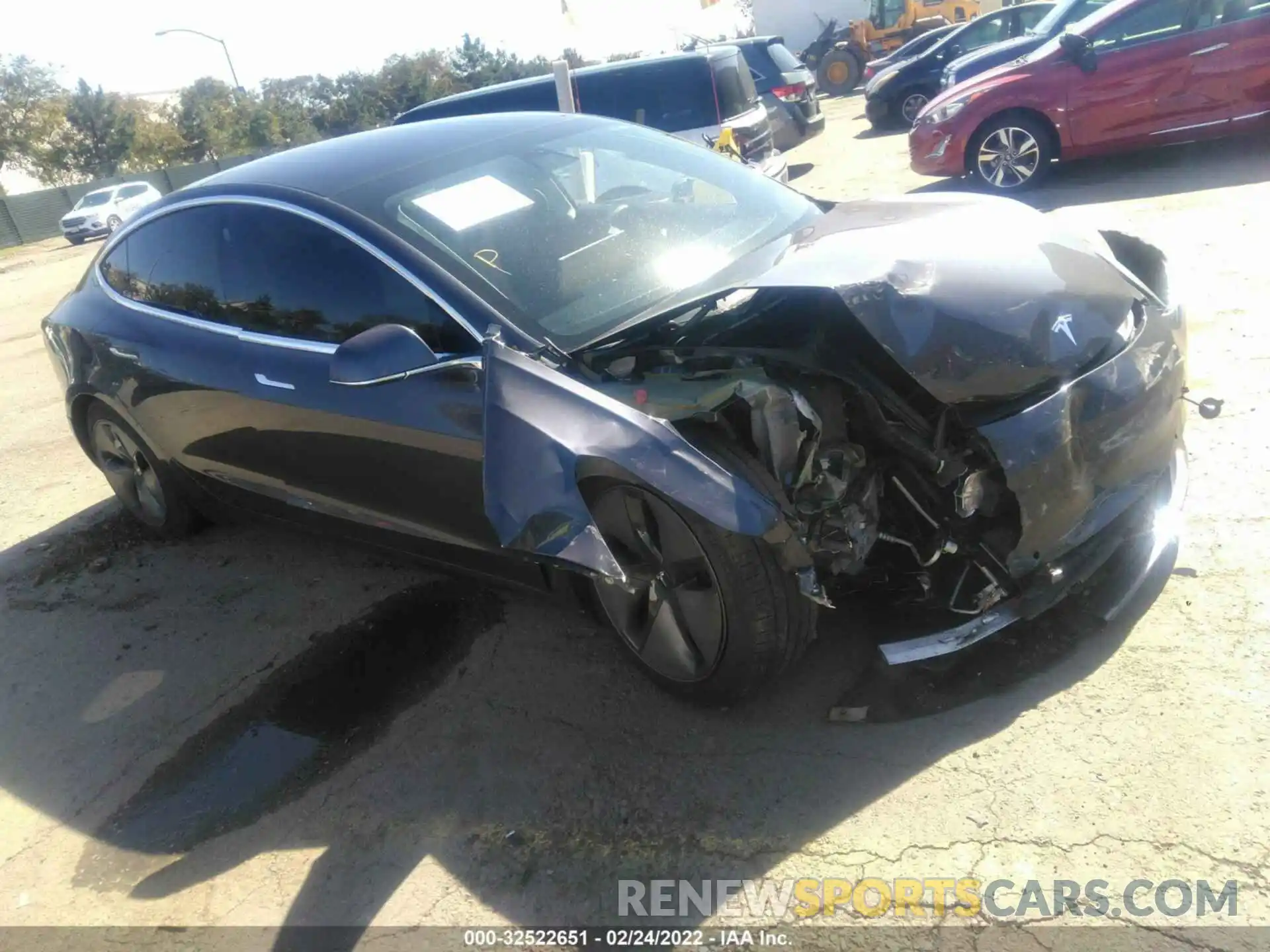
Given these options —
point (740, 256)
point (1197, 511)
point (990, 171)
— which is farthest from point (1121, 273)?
point (990, 171)

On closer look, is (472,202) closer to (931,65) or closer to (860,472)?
(860,472)

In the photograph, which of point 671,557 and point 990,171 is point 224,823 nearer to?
point 671,557

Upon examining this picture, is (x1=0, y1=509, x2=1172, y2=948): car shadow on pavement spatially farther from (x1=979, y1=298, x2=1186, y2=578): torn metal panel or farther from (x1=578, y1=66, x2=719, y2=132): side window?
(x1=578, y1=66, x2=719, y2=132): side window

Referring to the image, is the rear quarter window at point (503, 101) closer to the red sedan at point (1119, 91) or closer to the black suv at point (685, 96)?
the black suv at point (685, 96)

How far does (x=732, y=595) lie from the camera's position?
2.61 metres

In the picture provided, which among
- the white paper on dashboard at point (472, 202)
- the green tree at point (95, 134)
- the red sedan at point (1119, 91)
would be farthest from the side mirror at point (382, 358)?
the green tree at point (95, 134)

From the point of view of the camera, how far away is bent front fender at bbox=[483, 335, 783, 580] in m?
2.38

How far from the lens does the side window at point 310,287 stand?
309cm

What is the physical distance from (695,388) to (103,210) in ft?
99.1

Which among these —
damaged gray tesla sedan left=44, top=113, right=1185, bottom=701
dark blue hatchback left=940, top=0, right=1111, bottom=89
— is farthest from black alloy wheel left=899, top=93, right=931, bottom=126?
damaged gray tesla sedan left=44, top=113, right=1185, bottom=701

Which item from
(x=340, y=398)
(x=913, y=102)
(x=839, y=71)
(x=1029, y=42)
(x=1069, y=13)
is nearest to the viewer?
(x=340, y=398)

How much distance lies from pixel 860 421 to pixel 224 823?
225 cm

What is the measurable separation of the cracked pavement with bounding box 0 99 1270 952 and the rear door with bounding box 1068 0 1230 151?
537 cm

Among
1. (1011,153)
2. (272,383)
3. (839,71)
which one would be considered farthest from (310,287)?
(839,71)
